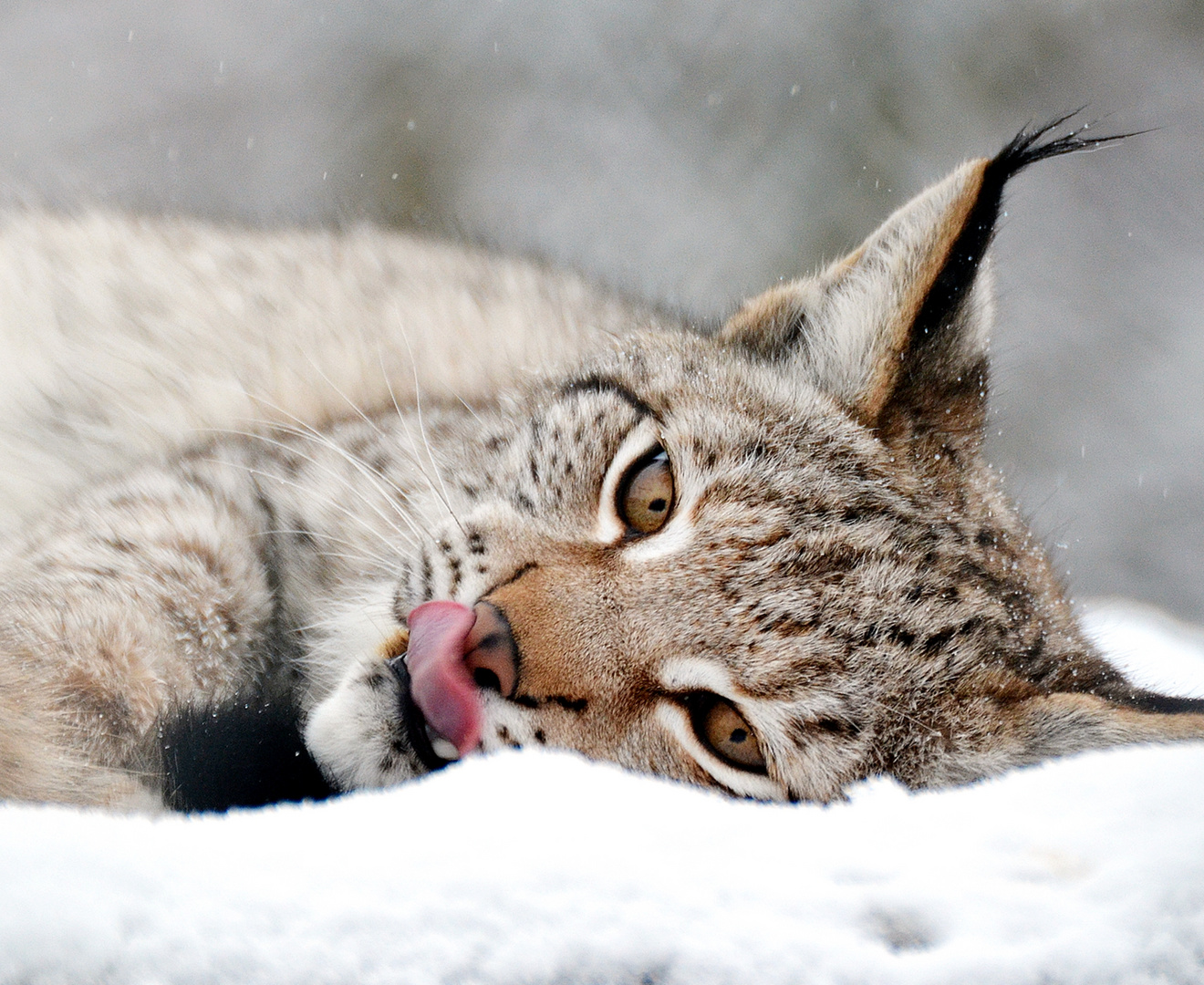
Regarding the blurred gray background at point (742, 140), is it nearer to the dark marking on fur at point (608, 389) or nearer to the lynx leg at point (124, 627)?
the dark marking on fur at point (608, 389)

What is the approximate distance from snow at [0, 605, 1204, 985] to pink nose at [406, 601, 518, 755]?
0.75ft

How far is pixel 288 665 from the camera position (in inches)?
68.3

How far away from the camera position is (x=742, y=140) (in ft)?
13.2

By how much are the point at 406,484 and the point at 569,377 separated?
37cm

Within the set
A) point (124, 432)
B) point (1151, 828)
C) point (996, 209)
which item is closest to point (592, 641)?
point (1151, 828)

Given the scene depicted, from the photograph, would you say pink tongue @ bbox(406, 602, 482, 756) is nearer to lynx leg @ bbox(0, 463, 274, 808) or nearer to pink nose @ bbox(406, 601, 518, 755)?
pink nose @ bbox(406, 601, 518, 755)

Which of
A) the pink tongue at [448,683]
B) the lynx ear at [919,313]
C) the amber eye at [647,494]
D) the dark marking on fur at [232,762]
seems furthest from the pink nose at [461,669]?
the lynx ear at [919,313]

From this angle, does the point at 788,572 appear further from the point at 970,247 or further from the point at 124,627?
the point at 124,627

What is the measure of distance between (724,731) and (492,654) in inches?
12.7

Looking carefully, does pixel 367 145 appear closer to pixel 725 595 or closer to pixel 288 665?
pixel 288 665

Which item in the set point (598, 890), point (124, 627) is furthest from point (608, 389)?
point (598, 890)

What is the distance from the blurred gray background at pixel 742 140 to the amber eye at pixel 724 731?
2305mm

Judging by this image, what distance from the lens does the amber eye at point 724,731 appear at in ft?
4.19

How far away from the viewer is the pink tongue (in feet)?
3.90
